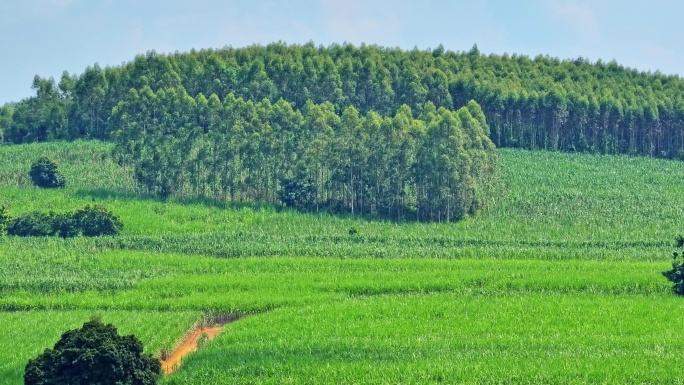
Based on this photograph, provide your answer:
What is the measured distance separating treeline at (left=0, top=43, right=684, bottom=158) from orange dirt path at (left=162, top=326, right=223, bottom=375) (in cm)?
7390

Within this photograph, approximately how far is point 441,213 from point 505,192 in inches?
447

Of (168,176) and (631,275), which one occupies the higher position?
(168,176)

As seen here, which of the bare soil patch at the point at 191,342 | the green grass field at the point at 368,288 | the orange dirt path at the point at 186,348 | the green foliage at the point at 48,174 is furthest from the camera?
the green foliage at the point at 48,174

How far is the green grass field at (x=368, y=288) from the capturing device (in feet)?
131

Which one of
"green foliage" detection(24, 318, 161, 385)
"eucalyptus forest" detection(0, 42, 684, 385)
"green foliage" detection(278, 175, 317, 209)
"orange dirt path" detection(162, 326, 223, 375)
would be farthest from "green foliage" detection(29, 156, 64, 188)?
"green foliage" detection(24, 318, 161, 385)

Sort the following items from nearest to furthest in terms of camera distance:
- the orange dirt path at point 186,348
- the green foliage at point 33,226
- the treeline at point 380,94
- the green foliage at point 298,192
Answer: the orange dirt path at point 186,348 → the green foliage at point 33,226 → the green foliage at point 298,192 → the treeline at point 380,94

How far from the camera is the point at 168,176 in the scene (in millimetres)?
93438

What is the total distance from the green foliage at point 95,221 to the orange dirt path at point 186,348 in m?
30.5

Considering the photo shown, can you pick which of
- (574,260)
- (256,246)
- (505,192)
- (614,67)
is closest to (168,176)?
(256,246)

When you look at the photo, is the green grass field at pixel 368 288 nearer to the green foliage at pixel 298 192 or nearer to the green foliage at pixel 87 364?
the green foliage at pixel 87 364

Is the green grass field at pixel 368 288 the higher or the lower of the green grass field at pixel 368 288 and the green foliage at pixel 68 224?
the lower

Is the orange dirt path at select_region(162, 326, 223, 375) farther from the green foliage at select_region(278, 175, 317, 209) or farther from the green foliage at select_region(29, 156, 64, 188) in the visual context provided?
the green foliage at select_region(29, 156, 64, 188)

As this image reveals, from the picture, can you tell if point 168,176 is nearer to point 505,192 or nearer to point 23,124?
point 505,192

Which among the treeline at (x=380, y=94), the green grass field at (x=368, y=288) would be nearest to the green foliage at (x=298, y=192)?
the green grass field at (x=368, y=288)
